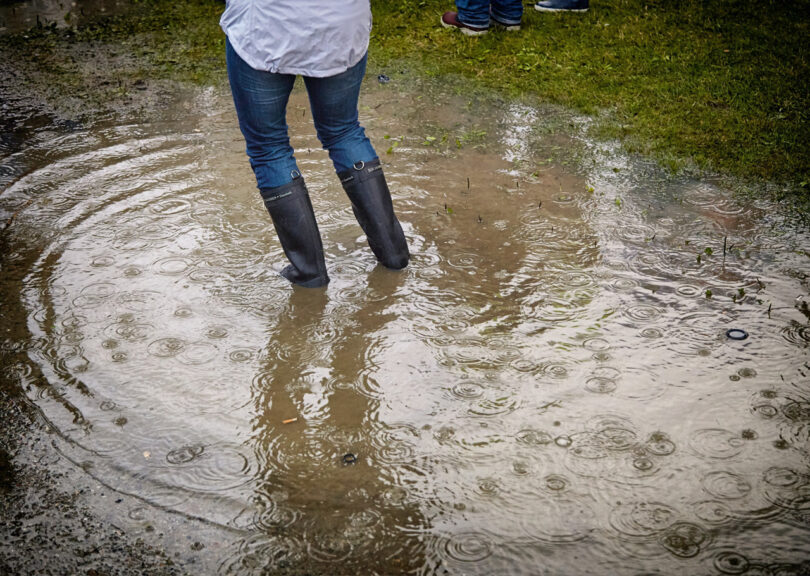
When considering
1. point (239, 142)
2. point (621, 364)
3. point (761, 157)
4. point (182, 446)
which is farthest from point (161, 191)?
point (761, 157)

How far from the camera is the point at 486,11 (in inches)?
269

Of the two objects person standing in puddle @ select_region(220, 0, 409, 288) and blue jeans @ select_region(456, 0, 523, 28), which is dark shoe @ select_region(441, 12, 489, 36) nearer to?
blue jeans @ select_region(456, 0, 523, 28)

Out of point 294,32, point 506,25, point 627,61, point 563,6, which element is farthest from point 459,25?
point 294,32

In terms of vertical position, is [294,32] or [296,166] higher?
[294,32]

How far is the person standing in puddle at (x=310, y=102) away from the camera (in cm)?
294

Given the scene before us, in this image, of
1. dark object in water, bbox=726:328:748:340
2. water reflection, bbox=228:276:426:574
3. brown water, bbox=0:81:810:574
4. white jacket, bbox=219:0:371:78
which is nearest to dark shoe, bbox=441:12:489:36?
brown water, bbox=0:81:810:574

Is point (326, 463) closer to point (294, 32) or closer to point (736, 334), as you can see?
point (294, 32)

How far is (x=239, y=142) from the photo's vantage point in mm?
4969

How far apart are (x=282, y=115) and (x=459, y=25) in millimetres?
4341

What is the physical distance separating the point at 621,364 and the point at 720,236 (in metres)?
1.26

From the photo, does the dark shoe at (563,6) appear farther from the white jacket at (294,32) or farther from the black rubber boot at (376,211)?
the white jacket at (294,32)

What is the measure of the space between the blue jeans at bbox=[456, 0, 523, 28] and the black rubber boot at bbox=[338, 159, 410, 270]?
3.94 m

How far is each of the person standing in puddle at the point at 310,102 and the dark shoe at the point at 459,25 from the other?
3.94 m

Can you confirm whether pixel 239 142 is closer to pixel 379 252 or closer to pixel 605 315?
pixel 379 252
